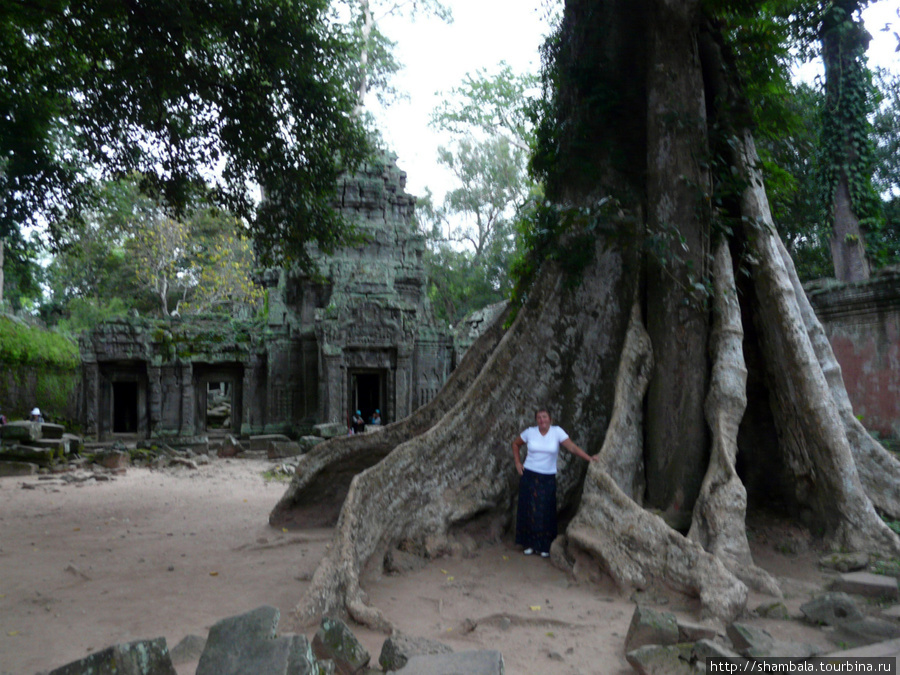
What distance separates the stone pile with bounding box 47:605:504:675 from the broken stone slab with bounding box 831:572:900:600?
2.17 meters

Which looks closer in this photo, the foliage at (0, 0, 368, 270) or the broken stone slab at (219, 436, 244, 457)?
the foliage at (0, 0, 368, 270)

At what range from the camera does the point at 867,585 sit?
3.46m

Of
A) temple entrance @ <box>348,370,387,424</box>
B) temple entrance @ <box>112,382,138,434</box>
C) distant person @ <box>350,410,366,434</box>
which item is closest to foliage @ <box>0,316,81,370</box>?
temple entrance @ <box>112,382,138,434</box>

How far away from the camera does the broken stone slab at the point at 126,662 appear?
2246 mm

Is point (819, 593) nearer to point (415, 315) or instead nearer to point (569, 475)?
point (569, 475)

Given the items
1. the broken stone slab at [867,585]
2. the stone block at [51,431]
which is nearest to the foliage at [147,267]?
the stone block at [51,431]

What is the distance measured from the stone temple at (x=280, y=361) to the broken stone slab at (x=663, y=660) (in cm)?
1227

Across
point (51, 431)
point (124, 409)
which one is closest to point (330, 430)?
point (51, 431)

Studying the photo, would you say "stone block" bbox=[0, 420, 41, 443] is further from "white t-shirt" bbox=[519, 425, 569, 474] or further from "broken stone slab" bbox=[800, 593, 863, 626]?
"broken stone slab" bbox=[800, 593, 863, 626]

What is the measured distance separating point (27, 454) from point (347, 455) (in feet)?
25.7

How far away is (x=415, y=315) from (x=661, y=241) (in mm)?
11911

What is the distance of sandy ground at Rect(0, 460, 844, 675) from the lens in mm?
3074

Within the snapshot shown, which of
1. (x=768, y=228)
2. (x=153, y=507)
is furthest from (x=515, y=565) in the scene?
(x=153, y=507)

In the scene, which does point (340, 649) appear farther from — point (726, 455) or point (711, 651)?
point (726, 455)
